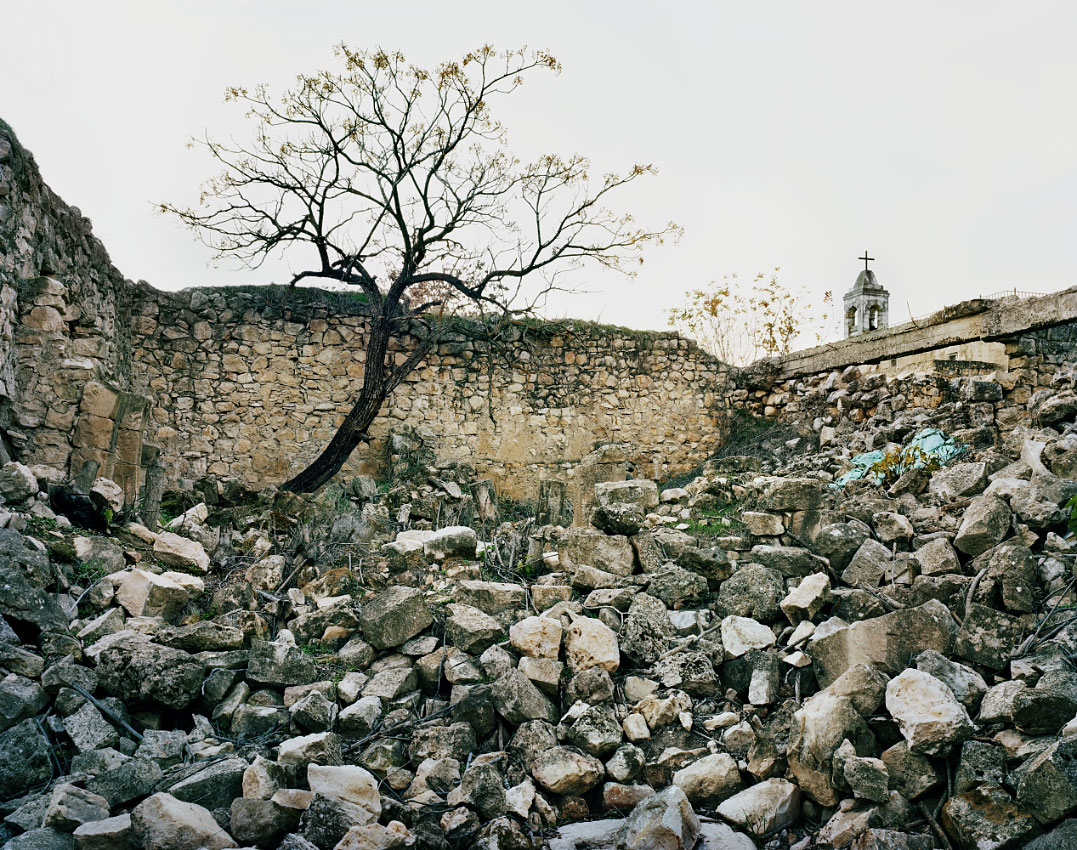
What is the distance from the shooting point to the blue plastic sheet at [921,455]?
530cm

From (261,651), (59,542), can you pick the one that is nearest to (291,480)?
(59,542)

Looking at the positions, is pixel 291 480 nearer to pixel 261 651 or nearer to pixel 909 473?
pixel 261 651

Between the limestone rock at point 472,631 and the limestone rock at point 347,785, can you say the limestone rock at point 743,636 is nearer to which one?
the limestone rock at point 472,631

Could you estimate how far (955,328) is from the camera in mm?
7680

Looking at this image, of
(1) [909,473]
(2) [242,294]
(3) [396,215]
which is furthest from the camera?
(2) [242,294]

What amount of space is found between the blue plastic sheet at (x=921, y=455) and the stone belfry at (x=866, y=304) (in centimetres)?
1930

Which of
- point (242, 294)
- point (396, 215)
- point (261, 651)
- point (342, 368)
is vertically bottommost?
point (261, 651)

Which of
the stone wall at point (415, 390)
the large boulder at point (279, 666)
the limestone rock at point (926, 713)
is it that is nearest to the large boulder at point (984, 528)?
the limestone rock at point (926, 713)

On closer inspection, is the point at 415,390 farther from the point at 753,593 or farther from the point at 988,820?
the point at 988,820

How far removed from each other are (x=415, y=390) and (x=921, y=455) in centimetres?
651

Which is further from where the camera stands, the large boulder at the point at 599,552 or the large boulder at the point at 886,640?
the large boulder at the point at 599,552

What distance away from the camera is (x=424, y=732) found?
341 centimetres

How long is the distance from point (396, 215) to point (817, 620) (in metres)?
6.94

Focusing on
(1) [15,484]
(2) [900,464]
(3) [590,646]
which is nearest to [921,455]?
(2) [900,464]
